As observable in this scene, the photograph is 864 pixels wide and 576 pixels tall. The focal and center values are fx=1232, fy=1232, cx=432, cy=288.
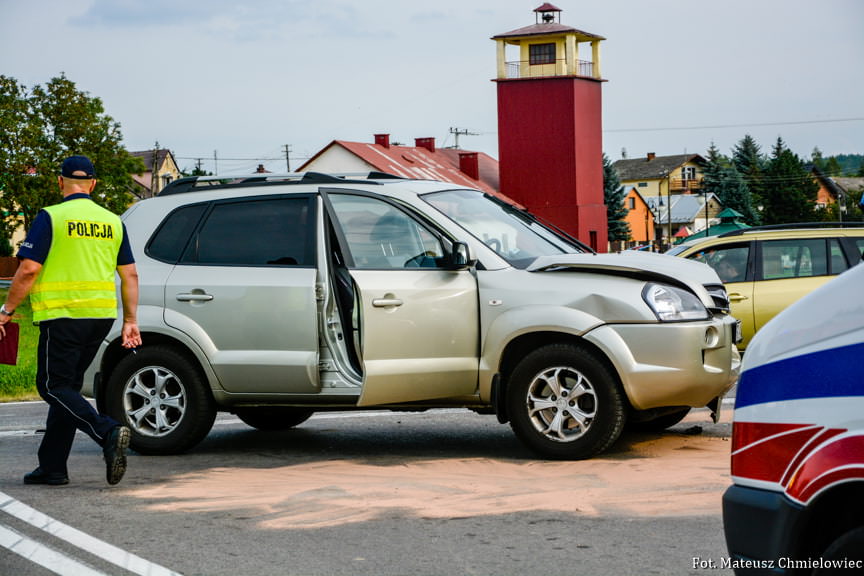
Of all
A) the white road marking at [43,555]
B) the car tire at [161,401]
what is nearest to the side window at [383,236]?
the car tire at [161,401]

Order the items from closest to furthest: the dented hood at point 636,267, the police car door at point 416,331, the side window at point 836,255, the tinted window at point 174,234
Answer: the dented hood at point 636,267 → the police car door at point 416,331 → the tinted window at point 174,234 → the side window at point 836,255

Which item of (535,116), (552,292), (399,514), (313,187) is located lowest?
(399,514)

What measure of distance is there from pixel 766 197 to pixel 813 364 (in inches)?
4314

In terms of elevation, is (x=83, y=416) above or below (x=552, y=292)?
below

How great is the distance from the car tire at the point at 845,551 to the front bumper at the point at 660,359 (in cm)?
445

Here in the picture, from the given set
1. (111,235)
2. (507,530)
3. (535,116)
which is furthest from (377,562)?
(535,116)

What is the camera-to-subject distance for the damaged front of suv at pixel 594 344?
25.5 ft

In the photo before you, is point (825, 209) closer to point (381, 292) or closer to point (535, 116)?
point (535, 116)

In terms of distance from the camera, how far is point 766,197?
109 metres

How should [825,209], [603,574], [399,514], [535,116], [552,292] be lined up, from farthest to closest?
1. [825,209]
2. [535,116]
3. [552,292]
4. [399,514]
5. [603,574]

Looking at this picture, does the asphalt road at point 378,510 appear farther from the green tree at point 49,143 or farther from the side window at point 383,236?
the green tree at point 49,143

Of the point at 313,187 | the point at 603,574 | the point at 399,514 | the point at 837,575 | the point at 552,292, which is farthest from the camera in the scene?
the point at 313,187

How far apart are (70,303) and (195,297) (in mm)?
1426

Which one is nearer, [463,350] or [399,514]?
[399,514]
